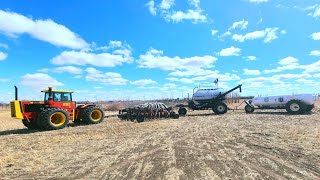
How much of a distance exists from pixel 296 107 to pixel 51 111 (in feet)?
63.7

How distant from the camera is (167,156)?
1042 centimetres

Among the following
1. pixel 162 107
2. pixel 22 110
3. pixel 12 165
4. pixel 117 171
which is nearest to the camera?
pixel 117 171

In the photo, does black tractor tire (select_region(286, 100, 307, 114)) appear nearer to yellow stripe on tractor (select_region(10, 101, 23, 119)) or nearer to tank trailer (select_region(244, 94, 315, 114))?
tank trailer (select_region(244, 94, 315, 114))

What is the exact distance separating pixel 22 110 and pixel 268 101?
67.4ft

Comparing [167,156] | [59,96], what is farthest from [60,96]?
[167,156]

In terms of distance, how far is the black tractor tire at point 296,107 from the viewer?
27859mm

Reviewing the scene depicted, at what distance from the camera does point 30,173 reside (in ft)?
28.8

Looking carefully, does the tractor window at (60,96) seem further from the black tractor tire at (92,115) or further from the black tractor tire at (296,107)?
the black tractor tire at (296,107)

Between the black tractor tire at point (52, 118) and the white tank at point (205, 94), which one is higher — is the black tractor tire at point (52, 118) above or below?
below

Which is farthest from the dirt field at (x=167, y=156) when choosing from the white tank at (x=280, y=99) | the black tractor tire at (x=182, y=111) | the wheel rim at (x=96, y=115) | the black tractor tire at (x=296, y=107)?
the black tractor tire at (x=182, y=111)

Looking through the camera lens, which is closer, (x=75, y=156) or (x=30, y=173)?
(x=30, y=173)

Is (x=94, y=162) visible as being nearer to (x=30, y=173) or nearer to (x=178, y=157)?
(x=30, y=173)

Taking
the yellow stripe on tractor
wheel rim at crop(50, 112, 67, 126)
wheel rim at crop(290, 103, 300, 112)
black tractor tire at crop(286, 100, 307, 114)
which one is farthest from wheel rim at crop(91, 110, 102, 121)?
wheel rim at crop(290, 103, 300, 112)

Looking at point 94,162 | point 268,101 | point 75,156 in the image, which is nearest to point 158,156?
point 94,162
